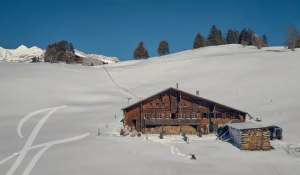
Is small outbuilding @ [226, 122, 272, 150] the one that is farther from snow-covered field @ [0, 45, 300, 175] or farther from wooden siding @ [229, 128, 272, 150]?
snow-covered field @ [0, 45, 300, 175]

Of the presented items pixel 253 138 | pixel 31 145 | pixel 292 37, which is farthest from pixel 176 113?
pixel 292 37

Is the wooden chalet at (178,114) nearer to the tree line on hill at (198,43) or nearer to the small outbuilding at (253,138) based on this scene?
the small outbuilding at (253,138)

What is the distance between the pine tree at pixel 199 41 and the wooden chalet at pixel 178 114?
7775 cm

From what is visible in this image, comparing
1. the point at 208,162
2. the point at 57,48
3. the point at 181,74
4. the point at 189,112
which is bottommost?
the point at 208,162

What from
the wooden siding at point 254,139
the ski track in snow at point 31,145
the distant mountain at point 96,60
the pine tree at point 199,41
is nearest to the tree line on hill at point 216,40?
the pine tree at point 199,41

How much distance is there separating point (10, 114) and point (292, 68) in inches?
1847

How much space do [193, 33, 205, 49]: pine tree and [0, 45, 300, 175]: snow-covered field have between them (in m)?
14.1

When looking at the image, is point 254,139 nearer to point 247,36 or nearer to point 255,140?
point 255,140

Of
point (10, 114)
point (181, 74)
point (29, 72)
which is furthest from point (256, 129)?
point (29, 72)

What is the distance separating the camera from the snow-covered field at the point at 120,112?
3325cm

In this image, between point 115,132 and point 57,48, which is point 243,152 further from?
point 57,48

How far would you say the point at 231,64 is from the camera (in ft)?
289

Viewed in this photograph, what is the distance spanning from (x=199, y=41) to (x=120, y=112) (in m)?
73.7

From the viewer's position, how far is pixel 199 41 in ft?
422
